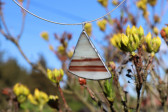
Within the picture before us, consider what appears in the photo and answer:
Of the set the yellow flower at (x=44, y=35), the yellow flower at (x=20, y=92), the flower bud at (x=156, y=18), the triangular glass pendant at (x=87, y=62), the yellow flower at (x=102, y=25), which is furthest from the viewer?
the yellow flower at (x=44, y=35)

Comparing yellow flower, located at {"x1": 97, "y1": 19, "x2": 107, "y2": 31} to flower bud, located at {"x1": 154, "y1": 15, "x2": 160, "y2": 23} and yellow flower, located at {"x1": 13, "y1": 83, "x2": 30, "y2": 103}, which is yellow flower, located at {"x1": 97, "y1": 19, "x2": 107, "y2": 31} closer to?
flower bud, located at {"x1": 154, "y1": 15, "x2": 160, "y2": 23}

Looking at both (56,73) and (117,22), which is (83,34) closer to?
(56,73)

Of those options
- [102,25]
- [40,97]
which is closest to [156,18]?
[102,25]

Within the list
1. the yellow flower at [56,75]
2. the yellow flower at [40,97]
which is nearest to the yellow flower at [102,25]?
the yellow flower at [40,97]

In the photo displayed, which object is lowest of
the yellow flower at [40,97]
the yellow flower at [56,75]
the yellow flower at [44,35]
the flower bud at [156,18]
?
the yellow flower at [40,97]

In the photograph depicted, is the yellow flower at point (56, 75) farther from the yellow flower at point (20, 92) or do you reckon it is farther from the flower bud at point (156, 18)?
the flower bud at point (156, 18)

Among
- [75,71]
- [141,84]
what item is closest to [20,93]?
[75,71]

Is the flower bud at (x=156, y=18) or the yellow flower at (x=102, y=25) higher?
the flower bud at (x=156, y=18)

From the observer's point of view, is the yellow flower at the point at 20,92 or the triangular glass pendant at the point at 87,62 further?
the yellow flower at the point at 20,92

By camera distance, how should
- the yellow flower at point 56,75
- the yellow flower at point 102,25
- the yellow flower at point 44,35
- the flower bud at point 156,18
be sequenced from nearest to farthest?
the yellow flower at point 56,75
the yellow flower at point 102,25
the flower bud at point 156,18
the yellow flower at point 44,35
